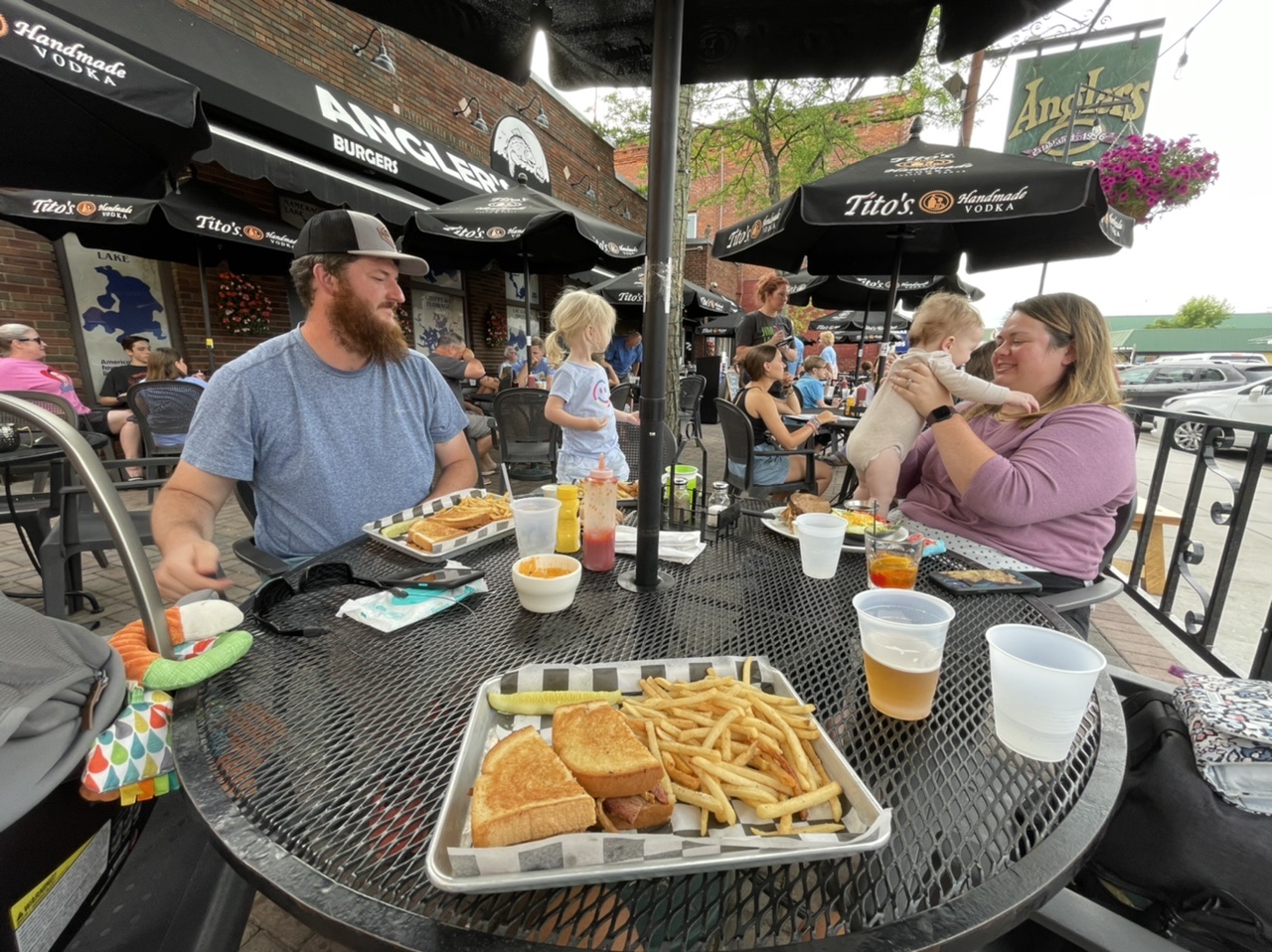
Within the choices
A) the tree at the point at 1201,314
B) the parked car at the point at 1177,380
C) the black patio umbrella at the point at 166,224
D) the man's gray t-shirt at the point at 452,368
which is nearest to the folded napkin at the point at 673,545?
the black patio umbrella at the point at 166,224

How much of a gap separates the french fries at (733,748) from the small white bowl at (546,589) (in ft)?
1.30

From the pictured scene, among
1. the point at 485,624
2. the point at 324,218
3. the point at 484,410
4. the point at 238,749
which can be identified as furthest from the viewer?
the point at 484,410

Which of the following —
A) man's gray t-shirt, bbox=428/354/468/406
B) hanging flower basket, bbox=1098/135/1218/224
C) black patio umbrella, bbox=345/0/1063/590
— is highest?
hanging flower basket, bbox=1098/135/1218/224

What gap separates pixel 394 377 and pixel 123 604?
8.73 ft

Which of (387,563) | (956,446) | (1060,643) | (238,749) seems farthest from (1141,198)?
(238,749)

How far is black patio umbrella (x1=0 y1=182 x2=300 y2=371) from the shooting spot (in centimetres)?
465

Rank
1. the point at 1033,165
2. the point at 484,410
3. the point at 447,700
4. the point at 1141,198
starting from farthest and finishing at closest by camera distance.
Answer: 1. the point at 484,410
2. the point at 1141,198
3. the point at 1033,165
4. the point at 447,700

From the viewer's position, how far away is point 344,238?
2.11m

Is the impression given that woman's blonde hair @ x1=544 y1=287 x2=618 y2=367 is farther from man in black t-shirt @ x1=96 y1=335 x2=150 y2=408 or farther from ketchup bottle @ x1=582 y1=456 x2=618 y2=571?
man in black t-shirt @ x1=96 y1=335 x2=150 y2=408

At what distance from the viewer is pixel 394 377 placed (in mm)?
2221

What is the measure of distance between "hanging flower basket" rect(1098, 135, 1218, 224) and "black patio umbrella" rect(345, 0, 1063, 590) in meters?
3.88

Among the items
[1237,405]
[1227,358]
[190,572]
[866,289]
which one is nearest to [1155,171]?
[866,289]

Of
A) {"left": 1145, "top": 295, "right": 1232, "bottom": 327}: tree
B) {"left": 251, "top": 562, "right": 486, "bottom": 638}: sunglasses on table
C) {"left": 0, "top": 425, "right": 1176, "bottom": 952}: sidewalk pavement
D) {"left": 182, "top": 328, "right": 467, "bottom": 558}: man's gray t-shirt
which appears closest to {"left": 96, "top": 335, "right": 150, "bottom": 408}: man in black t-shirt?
{"left": 0, "top": 425, "right": 1176, "bottom": 952}: sidewalk pavement

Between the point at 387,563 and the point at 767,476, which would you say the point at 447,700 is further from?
the point at 767,476
